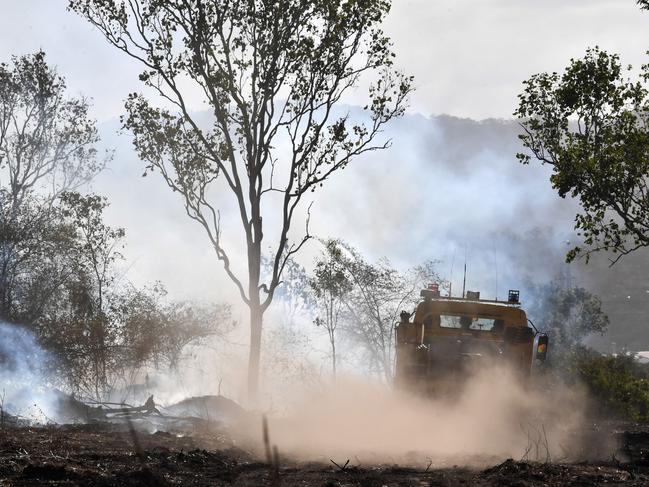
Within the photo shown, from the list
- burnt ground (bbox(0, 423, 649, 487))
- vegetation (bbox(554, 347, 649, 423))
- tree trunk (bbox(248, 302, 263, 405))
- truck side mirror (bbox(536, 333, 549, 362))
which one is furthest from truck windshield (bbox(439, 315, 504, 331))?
tree trunk (bbox(248, 302, 263, 405))

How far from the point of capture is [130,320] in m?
30.6

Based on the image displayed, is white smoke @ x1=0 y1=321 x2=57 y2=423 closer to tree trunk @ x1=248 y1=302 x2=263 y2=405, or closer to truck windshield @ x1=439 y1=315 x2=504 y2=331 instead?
tree trunk @ x1=248 y1=302 x2=263 y2=405

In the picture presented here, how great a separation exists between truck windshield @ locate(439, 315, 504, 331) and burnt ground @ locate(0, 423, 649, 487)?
4.37 metres

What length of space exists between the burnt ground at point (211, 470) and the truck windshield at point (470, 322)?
14.3 feet

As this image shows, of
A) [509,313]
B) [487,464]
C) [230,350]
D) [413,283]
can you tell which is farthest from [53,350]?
[230,350]

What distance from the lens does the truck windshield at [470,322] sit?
1667 centimetres

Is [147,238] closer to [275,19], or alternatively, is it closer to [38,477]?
[275,19]

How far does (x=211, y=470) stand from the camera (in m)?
10.5

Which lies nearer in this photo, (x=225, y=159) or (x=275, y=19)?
(x=275, y=19)

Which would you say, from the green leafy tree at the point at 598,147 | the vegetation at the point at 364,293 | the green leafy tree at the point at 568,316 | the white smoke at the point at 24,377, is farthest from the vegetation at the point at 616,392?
the green leafy tree at the point at 568,316

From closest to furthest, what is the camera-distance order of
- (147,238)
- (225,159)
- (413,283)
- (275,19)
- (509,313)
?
(509,313) < (275,19) < (225,159) < (413,283) < (147,238)

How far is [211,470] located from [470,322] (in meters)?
7.66

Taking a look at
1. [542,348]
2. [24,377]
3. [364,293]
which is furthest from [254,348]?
[364,293]

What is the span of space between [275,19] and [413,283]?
3274 cm
